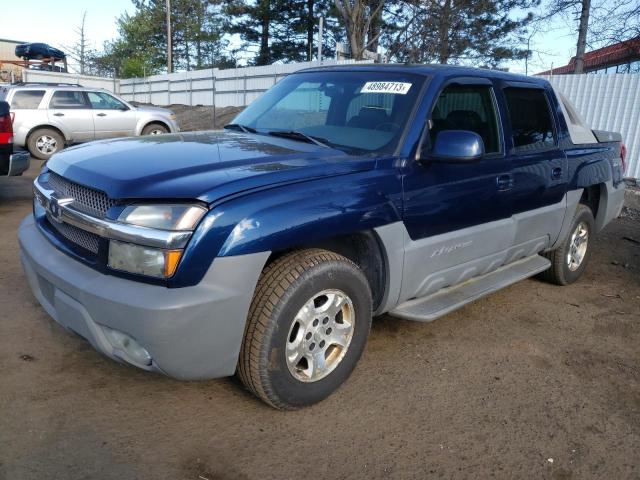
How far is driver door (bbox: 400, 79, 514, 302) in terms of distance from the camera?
3.17m

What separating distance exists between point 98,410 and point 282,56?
32740mm

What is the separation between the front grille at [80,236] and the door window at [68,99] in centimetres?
1146

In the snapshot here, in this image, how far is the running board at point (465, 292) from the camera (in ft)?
10.8

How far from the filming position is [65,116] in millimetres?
12883

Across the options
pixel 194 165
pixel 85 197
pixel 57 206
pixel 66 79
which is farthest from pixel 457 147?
pixel 66 79

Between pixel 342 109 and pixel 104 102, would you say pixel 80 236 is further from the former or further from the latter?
pixel 104 102

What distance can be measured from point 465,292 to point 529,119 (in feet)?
4.98

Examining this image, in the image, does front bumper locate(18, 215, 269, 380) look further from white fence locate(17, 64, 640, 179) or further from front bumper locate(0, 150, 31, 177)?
white fence locate(17, 64, 640, 179)

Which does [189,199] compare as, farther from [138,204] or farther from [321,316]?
Result: [321,316]

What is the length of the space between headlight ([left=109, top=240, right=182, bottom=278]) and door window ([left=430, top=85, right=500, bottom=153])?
192 cm

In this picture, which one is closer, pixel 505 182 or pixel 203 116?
pixel 505 182

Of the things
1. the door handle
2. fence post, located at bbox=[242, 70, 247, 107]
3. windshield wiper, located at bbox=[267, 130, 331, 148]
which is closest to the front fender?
windshield wiper, located at bbox=[267, 130, 331, 148]

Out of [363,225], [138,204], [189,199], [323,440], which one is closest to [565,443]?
[323,440]

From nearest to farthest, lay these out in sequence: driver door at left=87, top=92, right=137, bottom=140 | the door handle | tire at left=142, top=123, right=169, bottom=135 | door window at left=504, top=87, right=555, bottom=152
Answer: the door handle
door window at left=504, top=87, right=555, bottom=152
driver door at left=87, top=92, right=137, bottom=140
tire at left=142, top=123, right=169, bottom=135
